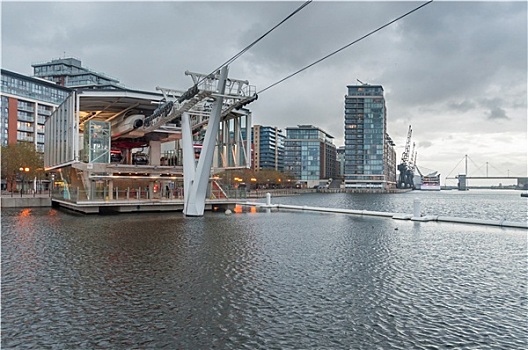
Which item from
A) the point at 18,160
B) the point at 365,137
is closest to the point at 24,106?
the point at 18,160

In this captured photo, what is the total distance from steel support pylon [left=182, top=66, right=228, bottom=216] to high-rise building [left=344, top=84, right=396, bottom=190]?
169536 millimetres

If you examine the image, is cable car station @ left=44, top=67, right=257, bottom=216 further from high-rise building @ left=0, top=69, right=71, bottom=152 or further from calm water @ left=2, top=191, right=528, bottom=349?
high-rise building @ left=0, top=69, right=71, bottom=152

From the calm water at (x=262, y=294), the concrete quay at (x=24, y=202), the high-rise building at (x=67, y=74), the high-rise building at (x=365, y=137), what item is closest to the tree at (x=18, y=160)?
the concrete quay at (x=24, y=202)

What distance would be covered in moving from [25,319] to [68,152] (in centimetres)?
3472

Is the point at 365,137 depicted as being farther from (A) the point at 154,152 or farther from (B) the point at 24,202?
(B) the point at 24,202

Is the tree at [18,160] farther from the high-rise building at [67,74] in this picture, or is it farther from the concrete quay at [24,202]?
the high-rise building at [67,74]

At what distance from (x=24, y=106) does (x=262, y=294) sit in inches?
4326

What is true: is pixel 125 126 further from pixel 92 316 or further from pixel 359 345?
pixel 359 345

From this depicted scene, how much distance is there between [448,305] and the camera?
9.83 metres

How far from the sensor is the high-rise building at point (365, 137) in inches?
7643

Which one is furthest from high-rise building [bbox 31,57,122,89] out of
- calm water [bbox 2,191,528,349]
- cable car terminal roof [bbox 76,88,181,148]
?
calm water [bbox 2,191,528,349]

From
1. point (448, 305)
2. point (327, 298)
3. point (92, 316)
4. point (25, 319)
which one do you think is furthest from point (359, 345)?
point (25, 319)

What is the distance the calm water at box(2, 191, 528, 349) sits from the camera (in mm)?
7785

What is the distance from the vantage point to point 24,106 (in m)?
101
